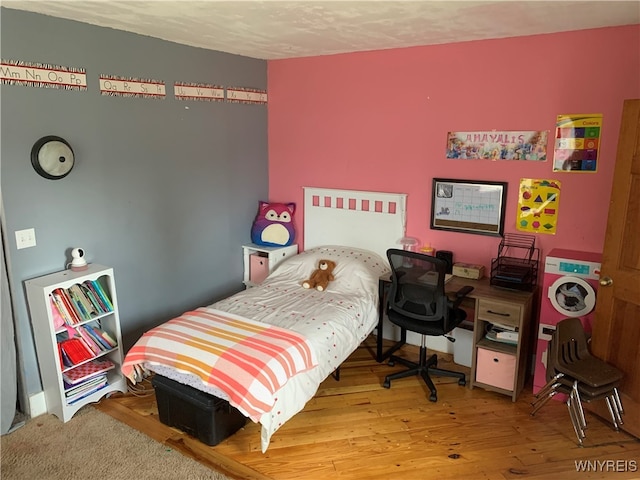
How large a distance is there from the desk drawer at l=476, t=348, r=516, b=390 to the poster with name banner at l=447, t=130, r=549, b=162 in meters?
1.34

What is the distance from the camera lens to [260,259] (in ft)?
14.1

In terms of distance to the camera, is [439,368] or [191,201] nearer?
[439,368]

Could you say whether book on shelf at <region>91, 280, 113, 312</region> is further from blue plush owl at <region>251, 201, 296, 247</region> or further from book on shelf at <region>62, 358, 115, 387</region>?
blue plush owl at <region>251, 201, 296, 247</region>

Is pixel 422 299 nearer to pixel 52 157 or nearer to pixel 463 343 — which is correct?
pixel 463 343

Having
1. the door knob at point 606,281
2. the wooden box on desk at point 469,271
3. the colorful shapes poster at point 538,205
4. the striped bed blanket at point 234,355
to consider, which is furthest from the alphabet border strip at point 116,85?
the door knob at point 606,281

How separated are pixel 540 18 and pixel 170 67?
2.44 m

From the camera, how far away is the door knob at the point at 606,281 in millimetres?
2744

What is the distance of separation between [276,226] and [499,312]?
204 centimetres

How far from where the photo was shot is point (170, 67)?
11.4ft

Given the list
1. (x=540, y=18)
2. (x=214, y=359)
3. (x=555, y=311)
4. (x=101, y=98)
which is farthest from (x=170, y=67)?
(x=555, y=311)

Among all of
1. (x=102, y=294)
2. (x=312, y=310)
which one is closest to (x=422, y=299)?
(x=312, y=310)

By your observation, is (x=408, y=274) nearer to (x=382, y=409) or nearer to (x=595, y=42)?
(x=382, y=409)

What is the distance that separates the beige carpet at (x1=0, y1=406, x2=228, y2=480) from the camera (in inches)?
98.2

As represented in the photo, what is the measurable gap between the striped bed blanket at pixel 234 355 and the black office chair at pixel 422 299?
0.75 meters
